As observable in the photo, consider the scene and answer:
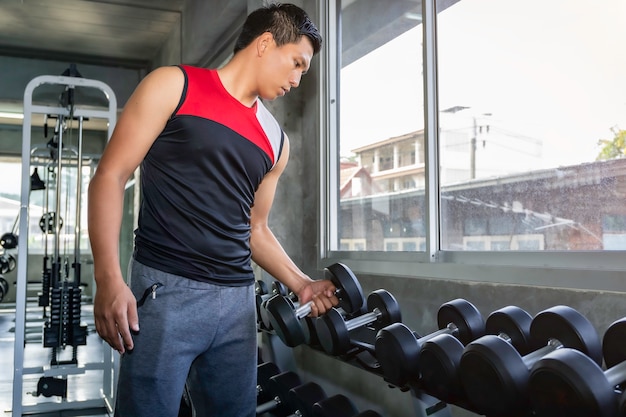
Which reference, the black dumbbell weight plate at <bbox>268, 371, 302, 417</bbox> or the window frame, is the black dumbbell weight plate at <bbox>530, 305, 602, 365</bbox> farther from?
the black dumbbell weight plate at <bbox>268, 371, 302, 417</bbox>

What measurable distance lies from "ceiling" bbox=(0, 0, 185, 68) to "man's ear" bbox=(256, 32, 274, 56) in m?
4.24

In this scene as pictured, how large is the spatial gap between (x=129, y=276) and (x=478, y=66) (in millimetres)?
1484

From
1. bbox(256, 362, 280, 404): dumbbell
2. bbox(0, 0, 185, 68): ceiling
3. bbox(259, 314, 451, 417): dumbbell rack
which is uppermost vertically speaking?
bbox(0, 0, 185, 68): ceiling

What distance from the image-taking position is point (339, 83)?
10.4 feet

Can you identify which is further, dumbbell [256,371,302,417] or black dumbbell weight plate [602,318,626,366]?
dumbbell [256,371,302,417]

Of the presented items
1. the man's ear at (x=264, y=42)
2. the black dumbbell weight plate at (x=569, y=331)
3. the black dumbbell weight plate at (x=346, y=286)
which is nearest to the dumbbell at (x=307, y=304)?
the black dumbbell weight plate at (x=346, y=286)

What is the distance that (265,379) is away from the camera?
9.05ft

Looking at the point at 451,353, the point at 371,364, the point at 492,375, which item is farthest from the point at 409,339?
the point at 492,375

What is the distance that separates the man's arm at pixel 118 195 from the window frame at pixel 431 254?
117cm

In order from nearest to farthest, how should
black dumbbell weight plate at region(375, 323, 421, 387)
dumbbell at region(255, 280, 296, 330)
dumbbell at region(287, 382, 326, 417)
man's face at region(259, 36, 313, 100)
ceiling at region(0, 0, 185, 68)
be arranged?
man's face at region(259, 36, 313, 100), black dumbbell weight plate at region(375, 323, 421, 387), dumbbell at region(287, 382, 326, 417), dumbbell at region(255, 280, 296, 330), ceiling at region(0, 0, 185, 68)

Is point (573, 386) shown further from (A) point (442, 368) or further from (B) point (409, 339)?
(B) point (409, 339)

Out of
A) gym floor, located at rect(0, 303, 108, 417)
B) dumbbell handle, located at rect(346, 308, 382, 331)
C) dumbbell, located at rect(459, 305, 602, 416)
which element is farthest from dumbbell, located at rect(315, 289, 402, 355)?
gym floor, located at rect(0, 303, 108, 417)

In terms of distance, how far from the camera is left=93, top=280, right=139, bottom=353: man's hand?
1099mm

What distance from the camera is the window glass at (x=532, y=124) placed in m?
1.68
